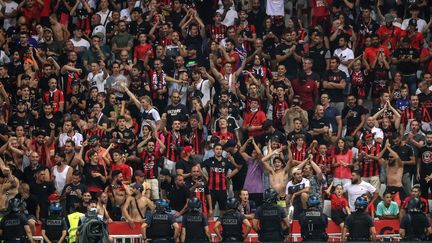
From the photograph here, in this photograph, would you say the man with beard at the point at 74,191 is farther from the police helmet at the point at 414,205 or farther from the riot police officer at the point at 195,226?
the police helmet at the point at 414,205

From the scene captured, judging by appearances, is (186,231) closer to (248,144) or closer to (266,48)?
(248,144)

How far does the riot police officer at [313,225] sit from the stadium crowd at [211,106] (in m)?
0.83

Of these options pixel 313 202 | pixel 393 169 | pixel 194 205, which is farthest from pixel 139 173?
pixel 393 169

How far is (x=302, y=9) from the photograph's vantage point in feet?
129

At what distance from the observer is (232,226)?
Result: 30750mm

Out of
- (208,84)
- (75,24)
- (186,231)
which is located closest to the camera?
(186,231)

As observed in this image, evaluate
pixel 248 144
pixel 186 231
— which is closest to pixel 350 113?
pixel 248 144

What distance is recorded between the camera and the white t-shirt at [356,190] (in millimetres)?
33125

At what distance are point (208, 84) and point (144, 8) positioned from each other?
3.82 metres

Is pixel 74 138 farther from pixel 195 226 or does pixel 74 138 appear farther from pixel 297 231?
pixel 297 231

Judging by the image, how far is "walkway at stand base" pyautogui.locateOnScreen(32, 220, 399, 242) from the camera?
31.3 metres

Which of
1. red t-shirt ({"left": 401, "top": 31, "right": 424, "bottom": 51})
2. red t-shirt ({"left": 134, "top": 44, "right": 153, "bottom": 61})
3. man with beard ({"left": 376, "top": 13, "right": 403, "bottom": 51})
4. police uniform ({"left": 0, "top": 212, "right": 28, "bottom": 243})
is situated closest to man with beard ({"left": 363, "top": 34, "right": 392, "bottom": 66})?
man with beard ({"left": 376, "top": 13, "right": 403, "bottom": 51})

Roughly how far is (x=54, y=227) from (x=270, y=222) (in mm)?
4393

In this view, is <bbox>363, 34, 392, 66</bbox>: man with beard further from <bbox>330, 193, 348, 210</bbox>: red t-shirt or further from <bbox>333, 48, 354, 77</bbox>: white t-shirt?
<bbox>330, 193, 348, 210</bbox>: red t-shirt
